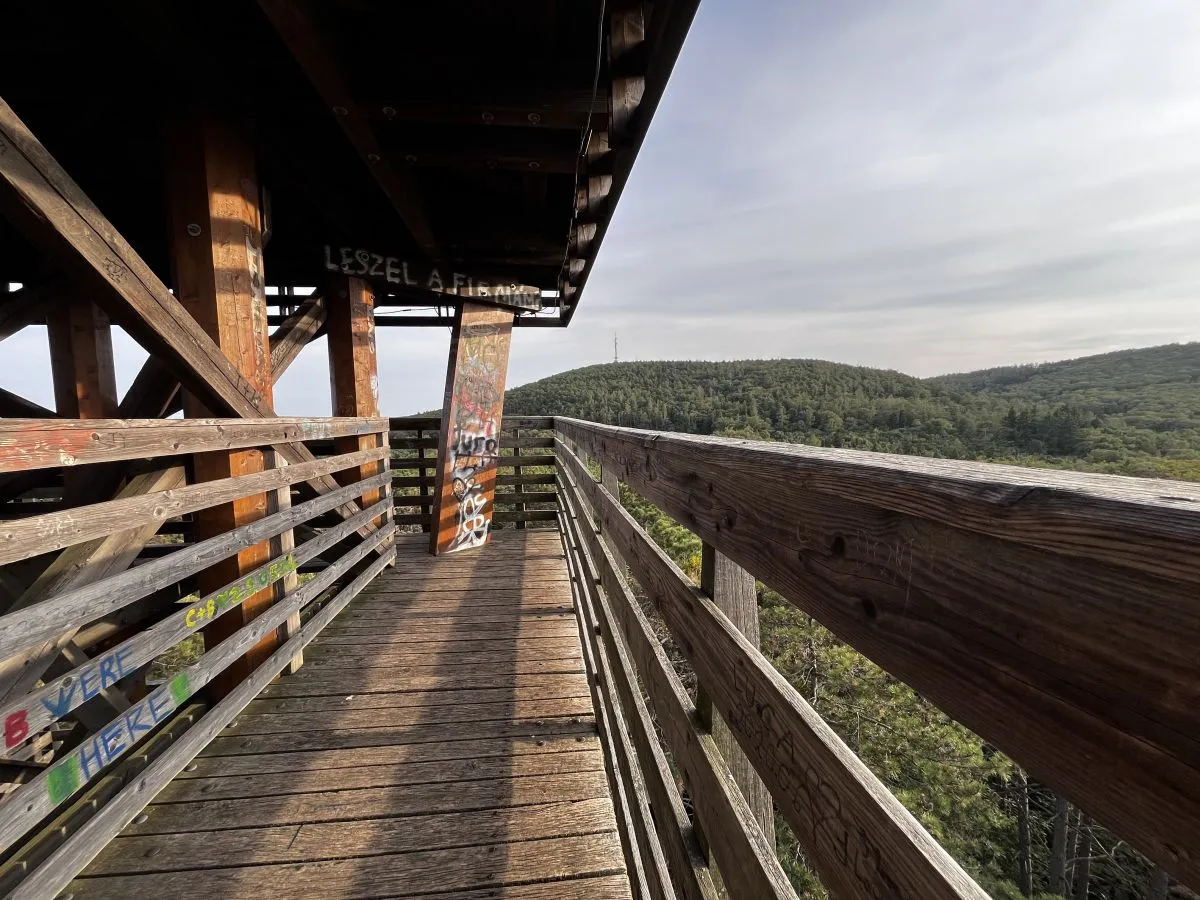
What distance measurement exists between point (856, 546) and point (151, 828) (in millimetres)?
2571

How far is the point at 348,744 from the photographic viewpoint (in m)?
2.28

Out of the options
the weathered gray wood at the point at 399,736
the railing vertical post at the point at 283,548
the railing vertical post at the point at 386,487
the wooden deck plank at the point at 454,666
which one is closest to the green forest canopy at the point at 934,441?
the weathered gray wood at the point at 399,736

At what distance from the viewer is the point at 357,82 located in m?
2.29

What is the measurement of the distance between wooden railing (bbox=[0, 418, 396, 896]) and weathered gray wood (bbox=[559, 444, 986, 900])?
1.56 meters

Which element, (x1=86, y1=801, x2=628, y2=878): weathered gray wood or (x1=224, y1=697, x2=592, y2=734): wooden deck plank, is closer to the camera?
(x1=86, y1=801, x2=628, y2=878): weathered gray wood

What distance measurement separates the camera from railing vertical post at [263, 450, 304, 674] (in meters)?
2.52

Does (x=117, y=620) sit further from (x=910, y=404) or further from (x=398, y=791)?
(x=910, y=404)

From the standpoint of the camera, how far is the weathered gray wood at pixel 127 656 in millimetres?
1324

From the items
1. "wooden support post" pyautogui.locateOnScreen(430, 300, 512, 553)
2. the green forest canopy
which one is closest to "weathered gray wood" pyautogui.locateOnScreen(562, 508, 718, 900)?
the green forest canopy

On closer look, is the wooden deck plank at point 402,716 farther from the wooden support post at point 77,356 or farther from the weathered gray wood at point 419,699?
the wooden support post at point 77,356

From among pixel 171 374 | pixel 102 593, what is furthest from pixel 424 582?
pixel 102 593

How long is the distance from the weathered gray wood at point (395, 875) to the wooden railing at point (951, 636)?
2.54 ft

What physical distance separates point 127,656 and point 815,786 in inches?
75.8

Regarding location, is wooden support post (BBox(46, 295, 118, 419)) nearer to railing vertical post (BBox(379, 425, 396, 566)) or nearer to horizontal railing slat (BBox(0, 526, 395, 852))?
railing vertical post (BBox(379, 425, 396, 566))
